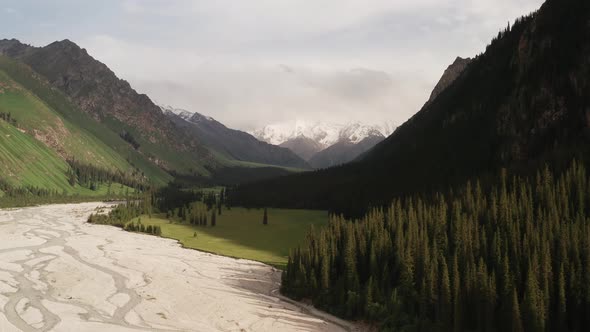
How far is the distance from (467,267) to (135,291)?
196 ft

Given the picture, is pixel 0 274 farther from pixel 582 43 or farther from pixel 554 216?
pixel 582 43

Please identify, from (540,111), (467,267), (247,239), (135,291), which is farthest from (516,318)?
(247,239)

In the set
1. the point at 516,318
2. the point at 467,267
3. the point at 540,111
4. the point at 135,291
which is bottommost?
the point at 135,291

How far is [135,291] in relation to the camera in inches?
3580

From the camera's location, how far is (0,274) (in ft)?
323

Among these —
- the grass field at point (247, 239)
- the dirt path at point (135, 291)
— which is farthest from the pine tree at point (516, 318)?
the grass field at point (247, 239)

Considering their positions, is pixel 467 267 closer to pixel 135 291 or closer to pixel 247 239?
pixel 135 291

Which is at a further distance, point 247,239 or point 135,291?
point 247,239

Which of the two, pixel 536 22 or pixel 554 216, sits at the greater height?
pixel 536 22

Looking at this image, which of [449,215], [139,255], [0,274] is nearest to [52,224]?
[139,255]

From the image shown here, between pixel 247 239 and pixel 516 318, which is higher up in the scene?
pixel 516 318

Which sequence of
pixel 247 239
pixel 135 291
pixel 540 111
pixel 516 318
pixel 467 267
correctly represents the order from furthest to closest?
pixel 247 239
pixel 540 111
pixel 135 291
pixel 467 267
pixel 516 318

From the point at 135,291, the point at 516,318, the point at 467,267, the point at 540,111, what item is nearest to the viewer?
the point at 516,318

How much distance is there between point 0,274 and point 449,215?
98488mm
